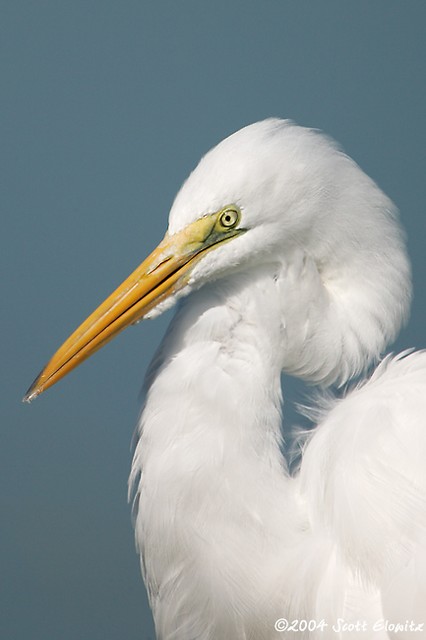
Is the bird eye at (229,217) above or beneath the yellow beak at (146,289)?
above

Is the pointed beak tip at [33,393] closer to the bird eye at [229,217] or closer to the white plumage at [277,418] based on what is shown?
the white plumage at [277,418]

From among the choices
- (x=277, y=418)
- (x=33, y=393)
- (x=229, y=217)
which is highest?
(x=229, y=217)

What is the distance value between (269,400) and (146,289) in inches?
13.0

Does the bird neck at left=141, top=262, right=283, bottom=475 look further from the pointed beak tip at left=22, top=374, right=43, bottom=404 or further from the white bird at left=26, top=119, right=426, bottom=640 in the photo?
the pointed beak tip at left=22, top=374, right=43, bottom=404

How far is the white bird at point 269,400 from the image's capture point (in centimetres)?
186

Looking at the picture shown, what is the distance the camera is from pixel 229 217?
1889mm

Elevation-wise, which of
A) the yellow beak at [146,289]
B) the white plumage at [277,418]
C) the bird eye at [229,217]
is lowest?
the white plumage at [277,418]

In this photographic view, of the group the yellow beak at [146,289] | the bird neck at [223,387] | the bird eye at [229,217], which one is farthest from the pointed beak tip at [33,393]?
the bird eye at [229,217]

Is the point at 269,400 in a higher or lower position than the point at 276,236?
lower

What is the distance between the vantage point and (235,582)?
6.23 ft

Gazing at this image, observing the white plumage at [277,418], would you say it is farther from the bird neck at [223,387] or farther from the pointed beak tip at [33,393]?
the pointed beak tip at [33,393]

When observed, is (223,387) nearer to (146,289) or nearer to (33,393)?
(146,289)

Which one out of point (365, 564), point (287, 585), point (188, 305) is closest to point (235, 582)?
point (287, 585)

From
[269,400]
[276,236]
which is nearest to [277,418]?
[269,400]
